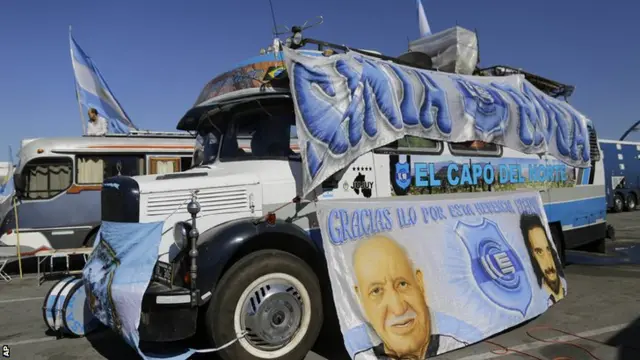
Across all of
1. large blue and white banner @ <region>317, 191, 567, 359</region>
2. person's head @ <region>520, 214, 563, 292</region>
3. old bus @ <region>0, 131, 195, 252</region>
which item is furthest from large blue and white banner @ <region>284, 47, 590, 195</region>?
old bus @ <region>0, 131, 195, 252</region>

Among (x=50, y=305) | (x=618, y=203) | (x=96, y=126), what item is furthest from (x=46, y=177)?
(x=618, y=203)

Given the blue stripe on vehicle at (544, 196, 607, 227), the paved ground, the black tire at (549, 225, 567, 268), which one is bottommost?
the paved ground

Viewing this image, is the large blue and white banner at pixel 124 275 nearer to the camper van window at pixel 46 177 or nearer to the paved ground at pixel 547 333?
the paved ground at pixel 547 333

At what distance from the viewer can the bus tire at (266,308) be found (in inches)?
155

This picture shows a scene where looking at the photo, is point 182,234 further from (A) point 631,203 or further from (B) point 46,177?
(A) point 631,203

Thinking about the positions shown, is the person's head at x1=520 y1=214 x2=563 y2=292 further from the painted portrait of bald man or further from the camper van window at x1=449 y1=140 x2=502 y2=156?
the painted portrait of bald man

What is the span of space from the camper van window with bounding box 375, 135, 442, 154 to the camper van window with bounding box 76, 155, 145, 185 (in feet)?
25.9

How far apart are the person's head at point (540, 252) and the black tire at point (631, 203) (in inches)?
872

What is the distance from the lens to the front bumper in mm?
3830

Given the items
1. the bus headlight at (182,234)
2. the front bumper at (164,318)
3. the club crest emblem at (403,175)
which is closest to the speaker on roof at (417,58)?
the club crest emblem at (403,175)

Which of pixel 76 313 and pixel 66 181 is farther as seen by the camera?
pixel 66 181

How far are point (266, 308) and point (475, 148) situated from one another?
12.4 feet

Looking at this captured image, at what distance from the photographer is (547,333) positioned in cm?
529

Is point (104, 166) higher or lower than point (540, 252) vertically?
higher
